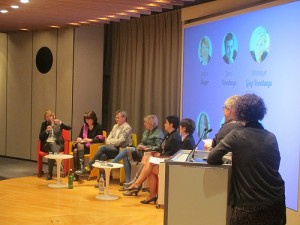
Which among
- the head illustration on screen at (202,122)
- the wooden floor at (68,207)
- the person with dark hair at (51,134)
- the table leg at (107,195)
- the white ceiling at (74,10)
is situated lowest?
the wooden floor at (68,207)

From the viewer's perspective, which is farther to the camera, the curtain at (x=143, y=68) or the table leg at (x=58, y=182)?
the curtain at (x=143, y=68)

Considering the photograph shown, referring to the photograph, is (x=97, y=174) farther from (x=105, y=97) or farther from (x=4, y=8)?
(x=4, y=8)

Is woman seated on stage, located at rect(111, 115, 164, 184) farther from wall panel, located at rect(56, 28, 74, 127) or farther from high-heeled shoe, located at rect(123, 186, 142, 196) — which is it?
wall panel, located at rect(56, 28, 74, 127)

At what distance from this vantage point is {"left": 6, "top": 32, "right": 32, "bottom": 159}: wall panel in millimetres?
9039

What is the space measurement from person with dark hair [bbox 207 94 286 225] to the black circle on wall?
263 inches

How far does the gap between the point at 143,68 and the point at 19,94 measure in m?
2.72

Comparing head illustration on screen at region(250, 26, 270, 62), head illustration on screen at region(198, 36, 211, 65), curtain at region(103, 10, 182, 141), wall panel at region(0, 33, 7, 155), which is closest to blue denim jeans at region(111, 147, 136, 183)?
curtain at region(103, 10, 182, 141)

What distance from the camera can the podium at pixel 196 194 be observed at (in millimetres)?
2590

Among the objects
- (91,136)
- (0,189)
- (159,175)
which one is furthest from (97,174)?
(159,175)

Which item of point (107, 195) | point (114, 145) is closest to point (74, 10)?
point (114, 145)

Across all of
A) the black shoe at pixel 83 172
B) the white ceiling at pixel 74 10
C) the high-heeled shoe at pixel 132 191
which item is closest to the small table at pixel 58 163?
the black shoe at pixel 83 172

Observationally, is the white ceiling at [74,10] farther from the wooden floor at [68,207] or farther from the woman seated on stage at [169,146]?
the wooden floor at [68,207]

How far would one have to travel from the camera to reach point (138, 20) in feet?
27.5

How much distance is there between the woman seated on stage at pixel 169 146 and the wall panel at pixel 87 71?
2642 millimetres
